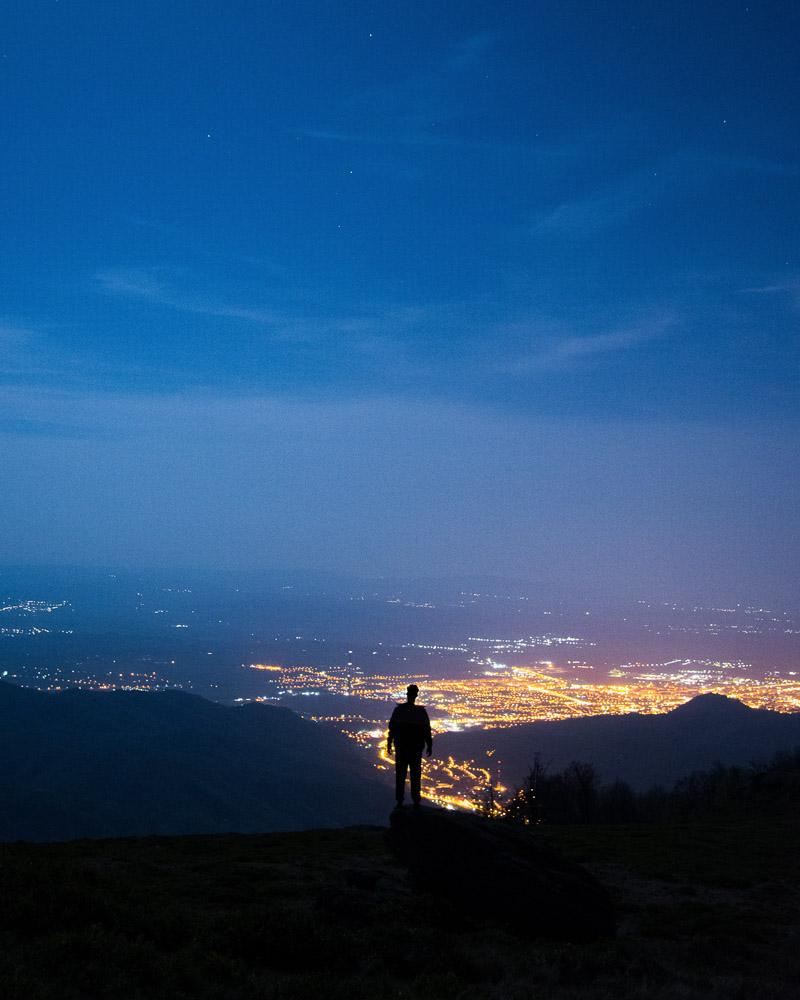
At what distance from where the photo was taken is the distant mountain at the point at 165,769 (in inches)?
3455

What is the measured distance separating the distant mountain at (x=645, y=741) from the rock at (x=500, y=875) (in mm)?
74536

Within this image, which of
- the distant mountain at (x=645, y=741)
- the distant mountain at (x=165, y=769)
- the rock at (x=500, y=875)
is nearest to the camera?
the rock at (x=500, y=875)

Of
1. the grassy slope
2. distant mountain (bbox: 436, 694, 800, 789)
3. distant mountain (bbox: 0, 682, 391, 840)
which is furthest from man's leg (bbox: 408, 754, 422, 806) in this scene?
distant mountain (bbox: 0, 682, 391, 840)

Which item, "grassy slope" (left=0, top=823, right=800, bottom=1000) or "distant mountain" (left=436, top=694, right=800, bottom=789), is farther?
"distant mountain" (left=436, top=694, right=800, bottom=789)

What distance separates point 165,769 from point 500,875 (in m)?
109

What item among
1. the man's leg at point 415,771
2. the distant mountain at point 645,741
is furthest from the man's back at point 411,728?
the distant mountain at point 645,741

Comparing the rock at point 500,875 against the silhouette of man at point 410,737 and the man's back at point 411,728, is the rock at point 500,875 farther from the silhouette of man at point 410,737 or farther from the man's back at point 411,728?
the man's back at point 411,728

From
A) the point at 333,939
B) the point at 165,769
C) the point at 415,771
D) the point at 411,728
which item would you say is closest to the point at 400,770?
the point at 415,771

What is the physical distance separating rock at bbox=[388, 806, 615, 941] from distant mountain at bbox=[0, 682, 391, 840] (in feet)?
247

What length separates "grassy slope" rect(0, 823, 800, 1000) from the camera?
8.96 metres

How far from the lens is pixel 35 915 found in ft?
34.3

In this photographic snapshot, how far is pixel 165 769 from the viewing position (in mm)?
109938

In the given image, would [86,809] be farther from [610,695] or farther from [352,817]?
[610,695]

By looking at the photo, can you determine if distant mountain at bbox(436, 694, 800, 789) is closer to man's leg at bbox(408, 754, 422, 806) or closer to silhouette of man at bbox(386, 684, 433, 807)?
man's leg at bbox(408, 754, 422, 806)
